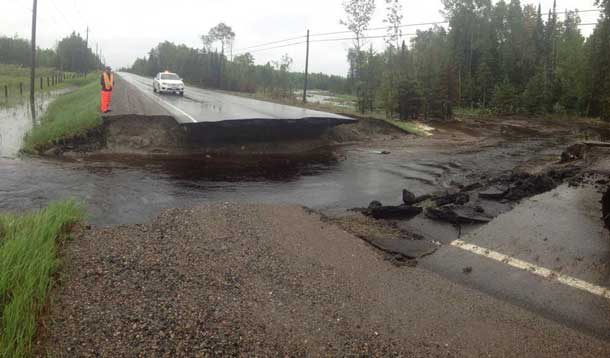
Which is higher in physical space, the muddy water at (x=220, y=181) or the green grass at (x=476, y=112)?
the green grass at (x=476, y=112)

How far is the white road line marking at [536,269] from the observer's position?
530 cm

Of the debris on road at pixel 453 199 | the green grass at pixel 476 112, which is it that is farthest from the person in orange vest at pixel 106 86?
the green grass at pixel 476 112

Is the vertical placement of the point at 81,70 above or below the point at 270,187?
above

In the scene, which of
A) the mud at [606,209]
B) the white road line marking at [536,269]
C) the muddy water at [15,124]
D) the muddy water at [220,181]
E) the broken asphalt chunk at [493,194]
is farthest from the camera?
the muddy water at [15,124]

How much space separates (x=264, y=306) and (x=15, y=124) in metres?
17.0

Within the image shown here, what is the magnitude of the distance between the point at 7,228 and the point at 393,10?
37047 millimetres

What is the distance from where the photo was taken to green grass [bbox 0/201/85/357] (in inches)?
138

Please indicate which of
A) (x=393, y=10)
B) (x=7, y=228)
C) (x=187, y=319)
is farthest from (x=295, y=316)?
(x=393, y=10)

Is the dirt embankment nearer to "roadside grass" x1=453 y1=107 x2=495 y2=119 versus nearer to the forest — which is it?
Result: the forest

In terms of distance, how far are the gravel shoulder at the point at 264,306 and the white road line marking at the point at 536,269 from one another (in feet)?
3.73

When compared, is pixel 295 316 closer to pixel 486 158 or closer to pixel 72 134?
pixel 72 134

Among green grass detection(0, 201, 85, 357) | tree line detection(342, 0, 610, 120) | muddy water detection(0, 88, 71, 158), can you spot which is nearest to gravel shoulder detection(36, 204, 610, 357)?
green grass detection(0, 201, 85, 357)

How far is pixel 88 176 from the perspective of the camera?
33.3 feet

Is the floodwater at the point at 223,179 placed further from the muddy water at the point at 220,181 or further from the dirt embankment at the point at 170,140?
the dirt embankment at the point at 170,140
